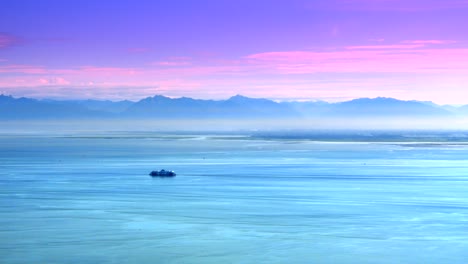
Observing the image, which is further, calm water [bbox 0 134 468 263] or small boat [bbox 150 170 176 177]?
small boat [bbox 150 170 176 177]

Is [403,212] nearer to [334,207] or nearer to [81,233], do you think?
[334,207]

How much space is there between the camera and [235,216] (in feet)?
85.8

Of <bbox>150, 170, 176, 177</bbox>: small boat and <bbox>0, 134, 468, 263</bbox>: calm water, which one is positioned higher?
<bbox>150, 170, 176, 177</bbox>: small boat

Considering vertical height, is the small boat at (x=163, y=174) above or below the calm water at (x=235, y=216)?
above

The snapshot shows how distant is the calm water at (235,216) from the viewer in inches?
787

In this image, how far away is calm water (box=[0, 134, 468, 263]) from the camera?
19984 millimetres

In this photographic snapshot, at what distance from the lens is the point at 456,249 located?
20484 mm

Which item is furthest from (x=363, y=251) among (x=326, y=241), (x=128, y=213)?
(x=128, y=213)

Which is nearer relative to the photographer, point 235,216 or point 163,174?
point 235,216

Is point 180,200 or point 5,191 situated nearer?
point 180,200

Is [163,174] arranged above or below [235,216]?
above

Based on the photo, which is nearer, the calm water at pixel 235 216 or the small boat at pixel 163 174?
the calm water at pixel 235 216

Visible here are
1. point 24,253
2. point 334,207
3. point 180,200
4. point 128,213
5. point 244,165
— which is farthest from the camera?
point 244,165

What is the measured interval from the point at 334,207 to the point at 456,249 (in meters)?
8.34
